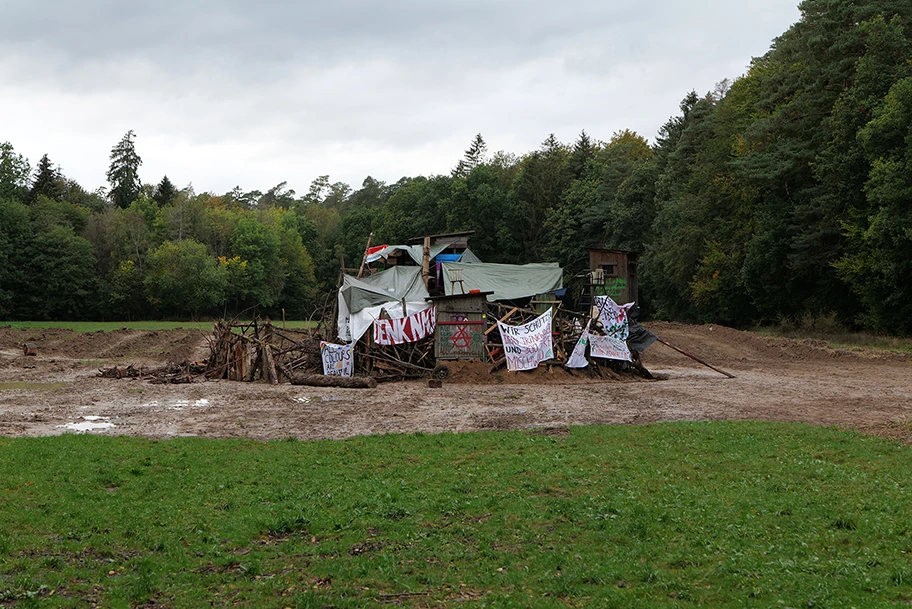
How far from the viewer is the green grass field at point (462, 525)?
20.2ft

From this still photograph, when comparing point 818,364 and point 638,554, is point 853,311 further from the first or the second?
point 638,554

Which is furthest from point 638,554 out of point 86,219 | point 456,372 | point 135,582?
point 86,219

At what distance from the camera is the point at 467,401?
20188 mm

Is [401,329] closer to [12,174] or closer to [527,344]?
[527,344]

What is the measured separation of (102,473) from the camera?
33.3ft

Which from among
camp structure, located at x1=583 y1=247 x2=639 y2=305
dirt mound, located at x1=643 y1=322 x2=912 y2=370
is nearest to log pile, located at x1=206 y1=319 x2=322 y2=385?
camp structure, located at x1=583 y1=247 x2=639 y2=305

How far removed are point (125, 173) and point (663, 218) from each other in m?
72.6

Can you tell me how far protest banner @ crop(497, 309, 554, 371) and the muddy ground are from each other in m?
0.45

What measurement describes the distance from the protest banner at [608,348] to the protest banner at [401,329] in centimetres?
553

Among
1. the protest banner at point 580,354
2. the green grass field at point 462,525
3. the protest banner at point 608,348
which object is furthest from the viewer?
the protest banner at point 608,348

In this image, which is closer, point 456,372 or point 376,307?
point 456,372

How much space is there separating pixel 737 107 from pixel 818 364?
1141 inches

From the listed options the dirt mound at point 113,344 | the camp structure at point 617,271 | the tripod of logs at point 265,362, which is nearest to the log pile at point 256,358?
the tripod of logs at point 265,362

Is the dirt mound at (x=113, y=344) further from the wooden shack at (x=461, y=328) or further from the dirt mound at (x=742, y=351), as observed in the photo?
the dirt mound at (x=742, y=351)
